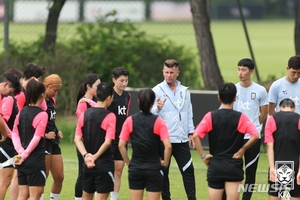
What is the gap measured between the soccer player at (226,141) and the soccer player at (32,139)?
71.5 inches

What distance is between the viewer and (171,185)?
12992 mm

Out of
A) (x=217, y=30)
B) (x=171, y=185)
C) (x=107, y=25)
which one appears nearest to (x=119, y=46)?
(x=107, y=25)

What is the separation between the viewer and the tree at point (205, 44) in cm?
1878

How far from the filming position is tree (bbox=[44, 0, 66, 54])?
20.0 m

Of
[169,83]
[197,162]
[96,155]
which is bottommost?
[197,162]

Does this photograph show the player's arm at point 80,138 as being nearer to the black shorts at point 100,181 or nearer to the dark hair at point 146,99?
the black shorts at point 100,181

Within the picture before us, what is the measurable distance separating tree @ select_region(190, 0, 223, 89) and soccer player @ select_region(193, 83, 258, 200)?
9599 millimetres

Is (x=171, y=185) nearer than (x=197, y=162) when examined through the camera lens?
Yes

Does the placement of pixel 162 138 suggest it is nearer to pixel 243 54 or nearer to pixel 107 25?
pixel 107 25

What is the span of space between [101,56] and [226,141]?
36.3 ft

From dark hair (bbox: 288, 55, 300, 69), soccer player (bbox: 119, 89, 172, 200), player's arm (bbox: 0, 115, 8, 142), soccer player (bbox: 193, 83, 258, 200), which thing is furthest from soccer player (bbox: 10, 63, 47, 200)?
dark hair (bbox: 288, 55, 300, 69)

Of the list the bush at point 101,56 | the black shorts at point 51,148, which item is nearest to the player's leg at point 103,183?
the black shorts at point 51,148

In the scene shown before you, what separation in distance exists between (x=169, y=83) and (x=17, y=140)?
248cm

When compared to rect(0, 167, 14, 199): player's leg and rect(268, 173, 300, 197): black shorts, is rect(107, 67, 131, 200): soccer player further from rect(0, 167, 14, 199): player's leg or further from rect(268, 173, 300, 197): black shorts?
rect(268, 173, 300, 197): black shorts
